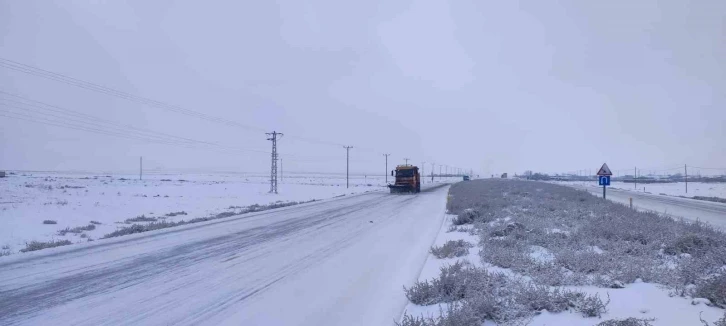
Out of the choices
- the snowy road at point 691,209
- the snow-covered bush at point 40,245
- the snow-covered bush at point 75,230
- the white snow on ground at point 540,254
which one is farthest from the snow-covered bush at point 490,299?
the snow-covered bush at point 75,230

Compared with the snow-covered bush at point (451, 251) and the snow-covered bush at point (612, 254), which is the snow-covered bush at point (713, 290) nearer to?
the snow-covered bush at point (612, 254)

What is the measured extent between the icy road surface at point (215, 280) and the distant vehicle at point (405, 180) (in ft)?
127

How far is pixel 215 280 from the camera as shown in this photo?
9039mm

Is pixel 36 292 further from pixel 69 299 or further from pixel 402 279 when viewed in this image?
pixel 402 279

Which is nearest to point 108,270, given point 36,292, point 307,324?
point 36,292

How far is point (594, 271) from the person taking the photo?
8.12 m

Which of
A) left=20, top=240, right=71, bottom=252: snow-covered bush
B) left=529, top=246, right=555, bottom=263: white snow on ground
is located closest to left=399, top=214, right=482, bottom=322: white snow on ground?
left=529, top=246, right=555, bottom=263: white snow on ground

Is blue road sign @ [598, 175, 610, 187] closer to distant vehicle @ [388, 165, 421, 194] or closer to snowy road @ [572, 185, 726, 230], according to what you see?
snowy road @ [572, 185, 726, 230]

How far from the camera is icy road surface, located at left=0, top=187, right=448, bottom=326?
6762 millimetres

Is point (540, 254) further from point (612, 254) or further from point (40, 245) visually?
point (40, 245)

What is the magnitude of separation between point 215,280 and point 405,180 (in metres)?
47.3

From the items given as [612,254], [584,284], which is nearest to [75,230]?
[584,284]

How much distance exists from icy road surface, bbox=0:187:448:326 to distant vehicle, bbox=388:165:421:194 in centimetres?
3879

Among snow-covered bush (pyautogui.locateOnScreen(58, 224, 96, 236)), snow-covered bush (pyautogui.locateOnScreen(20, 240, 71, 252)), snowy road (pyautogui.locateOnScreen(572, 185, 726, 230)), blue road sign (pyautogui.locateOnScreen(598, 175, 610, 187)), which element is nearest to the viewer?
snow-covered bush (pyautogui.locateOnScreen(20, 240, 71, 252))
